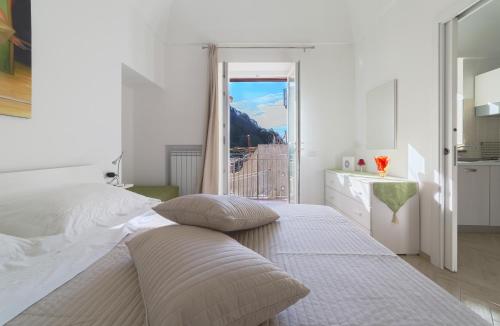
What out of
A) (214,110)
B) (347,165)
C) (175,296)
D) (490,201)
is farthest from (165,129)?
(490,201)

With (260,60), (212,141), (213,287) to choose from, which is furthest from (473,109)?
(213,287)

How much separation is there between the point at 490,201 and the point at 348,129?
1.86 m

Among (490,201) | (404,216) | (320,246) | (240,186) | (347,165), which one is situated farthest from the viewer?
(240,186)

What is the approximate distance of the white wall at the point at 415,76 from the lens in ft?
7.66

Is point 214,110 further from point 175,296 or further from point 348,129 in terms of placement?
point 175,296

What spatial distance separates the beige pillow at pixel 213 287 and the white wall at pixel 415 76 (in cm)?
234

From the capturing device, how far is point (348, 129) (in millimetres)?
3971

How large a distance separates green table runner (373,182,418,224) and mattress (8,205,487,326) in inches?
64.3

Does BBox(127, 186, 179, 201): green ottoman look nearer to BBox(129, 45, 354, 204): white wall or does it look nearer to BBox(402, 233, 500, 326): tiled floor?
BBox(129, 45, 354, 204): white wall

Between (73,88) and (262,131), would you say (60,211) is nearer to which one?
(73,88)

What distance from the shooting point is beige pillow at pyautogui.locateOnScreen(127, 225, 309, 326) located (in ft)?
1.67

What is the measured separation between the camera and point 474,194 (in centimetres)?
315

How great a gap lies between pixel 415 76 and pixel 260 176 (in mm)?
3854

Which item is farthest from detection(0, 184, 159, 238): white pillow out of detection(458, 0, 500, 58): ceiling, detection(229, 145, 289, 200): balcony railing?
detection(229, 145, 289, 200): balcony railing
